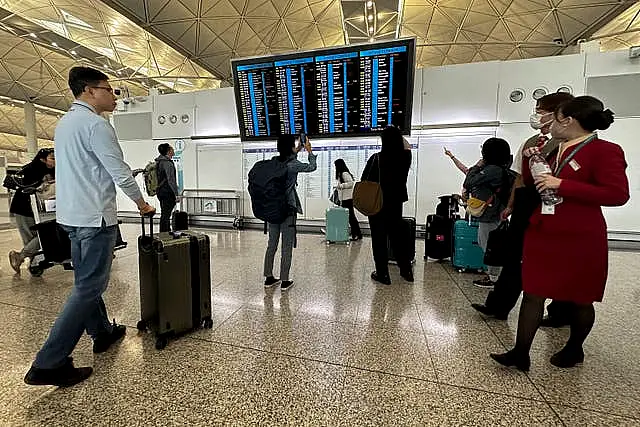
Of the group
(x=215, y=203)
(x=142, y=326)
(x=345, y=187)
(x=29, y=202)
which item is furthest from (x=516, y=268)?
(x=215, y=203)

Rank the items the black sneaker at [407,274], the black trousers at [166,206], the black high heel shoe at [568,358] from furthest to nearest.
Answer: the black trousers at [166,206], the black sneaker at [407,274], the black high heel shoe at [568,358]

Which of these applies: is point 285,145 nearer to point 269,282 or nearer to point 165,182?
point 269,282

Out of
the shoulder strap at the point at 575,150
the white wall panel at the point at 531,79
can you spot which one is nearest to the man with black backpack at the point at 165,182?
the shoulder strap at the point at 575,150

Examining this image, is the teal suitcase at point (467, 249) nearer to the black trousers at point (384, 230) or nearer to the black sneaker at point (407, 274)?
the black sneaker at point (407, 274)

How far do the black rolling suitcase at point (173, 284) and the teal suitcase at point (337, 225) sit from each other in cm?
380

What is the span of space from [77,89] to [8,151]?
3691cm

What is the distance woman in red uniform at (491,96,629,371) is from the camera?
1627 mm

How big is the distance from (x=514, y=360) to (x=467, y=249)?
2.47 meters

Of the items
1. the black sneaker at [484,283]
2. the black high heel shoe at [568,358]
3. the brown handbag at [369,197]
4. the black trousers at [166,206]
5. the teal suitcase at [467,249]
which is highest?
the brown handbag at [369,197]

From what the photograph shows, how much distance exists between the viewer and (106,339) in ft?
7.46

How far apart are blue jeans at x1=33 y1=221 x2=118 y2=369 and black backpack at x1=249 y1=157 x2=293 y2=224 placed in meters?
1.56

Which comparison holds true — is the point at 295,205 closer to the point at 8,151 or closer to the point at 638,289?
the point at 638,289

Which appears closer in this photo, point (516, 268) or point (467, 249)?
point (516, 268)

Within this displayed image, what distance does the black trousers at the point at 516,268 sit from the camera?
209cm
